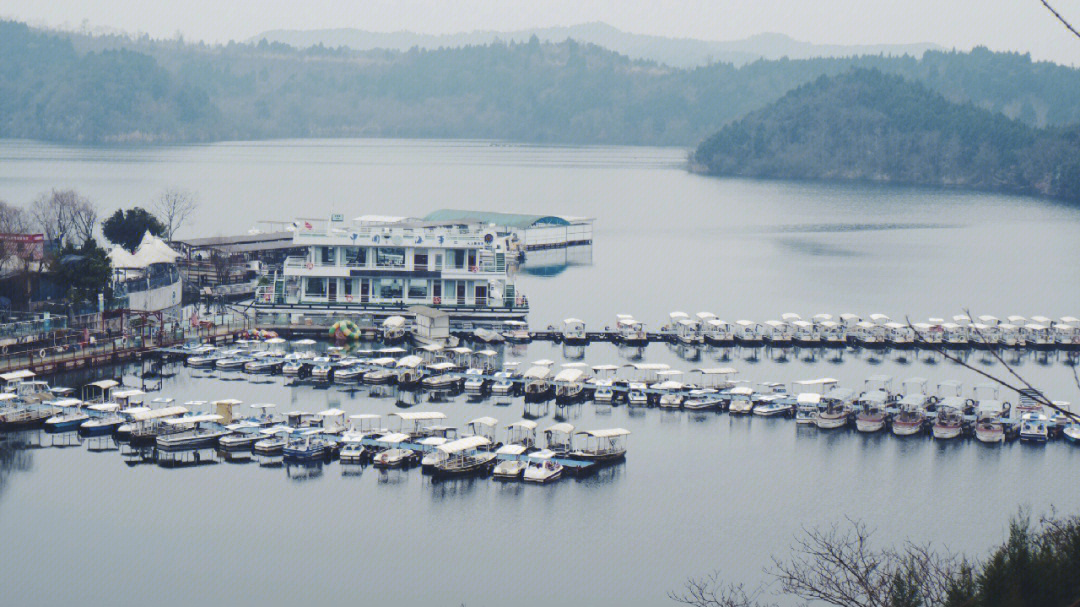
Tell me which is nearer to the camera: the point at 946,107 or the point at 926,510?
the point at 926,510

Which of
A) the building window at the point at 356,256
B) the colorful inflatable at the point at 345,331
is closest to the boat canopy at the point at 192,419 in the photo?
the colorful inflatable at the point at 345,331

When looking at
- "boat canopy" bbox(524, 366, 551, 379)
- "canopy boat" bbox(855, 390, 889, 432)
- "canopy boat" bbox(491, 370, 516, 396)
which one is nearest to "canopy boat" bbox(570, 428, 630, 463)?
"canopy boat" bbox(491, 370, 516, 396)

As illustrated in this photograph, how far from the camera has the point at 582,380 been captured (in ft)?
105

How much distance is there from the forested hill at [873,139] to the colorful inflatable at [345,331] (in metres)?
98.2

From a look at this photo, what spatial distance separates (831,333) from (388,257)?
1351 centimetres

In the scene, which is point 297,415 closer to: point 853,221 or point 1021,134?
point 853,221

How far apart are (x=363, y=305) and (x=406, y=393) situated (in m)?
7.41

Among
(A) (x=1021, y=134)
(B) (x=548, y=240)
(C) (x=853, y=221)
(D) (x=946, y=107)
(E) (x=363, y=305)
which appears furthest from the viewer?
(D) (x=946, y=107)

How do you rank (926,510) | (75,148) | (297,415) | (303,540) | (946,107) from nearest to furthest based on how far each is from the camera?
(303,540) → (926,510) → (297,415) → (946,107) → (75,148)

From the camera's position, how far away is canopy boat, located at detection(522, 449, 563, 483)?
2383cm

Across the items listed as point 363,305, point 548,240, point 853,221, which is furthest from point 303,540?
point 853,221

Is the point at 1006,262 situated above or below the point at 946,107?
below

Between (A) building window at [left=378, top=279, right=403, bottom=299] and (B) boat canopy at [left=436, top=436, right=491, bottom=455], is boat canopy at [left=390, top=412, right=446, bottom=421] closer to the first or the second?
(B) boat canopy at [left=436, top=436, right=491, bottom=455]

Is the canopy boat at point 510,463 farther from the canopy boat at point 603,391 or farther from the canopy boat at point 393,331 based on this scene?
the canopy boat at point 393,331
